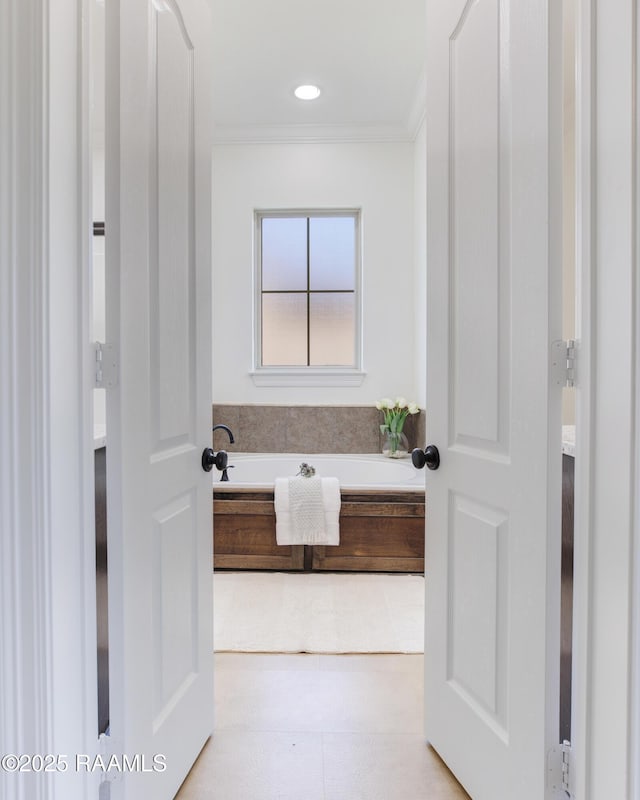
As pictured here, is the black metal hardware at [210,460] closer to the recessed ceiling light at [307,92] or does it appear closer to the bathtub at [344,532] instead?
the bathtub at [344,532]

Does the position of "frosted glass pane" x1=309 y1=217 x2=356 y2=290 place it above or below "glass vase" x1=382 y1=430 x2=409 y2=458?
above

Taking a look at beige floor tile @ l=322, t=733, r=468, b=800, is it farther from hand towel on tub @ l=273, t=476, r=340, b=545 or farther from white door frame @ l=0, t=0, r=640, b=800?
hand towel on tub @ l=273, t=476, r=340, b=545

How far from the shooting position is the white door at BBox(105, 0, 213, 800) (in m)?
1.00

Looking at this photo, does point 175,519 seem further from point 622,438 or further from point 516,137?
point 516,137

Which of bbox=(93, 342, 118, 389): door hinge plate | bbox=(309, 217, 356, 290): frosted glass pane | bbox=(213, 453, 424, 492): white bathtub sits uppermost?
bbox=(309, 217, 356, 290): frosted glass pane

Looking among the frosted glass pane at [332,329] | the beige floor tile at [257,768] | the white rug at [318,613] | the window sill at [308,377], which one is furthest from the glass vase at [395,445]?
the beige floor tile at [257,768]

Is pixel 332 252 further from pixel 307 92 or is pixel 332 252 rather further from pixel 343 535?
pixel 343 535

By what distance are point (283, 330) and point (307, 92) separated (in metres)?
1.61

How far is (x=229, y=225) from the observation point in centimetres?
379

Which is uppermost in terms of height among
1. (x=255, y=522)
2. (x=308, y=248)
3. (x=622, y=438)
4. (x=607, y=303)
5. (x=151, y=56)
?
(x=308, y=248)

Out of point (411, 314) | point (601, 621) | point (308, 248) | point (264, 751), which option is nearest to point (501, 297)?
point (601, 621)

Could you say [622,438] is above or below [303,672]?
above

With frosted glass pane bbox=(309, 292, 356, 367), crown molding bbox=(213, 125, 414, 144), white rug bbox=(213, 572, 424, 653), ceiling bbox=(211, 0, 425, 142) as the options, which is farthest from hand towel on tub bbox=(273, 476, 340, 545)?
crown molding bbox=(213, 125, 414, 144)

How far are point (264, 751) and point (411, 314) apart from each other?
298cm
